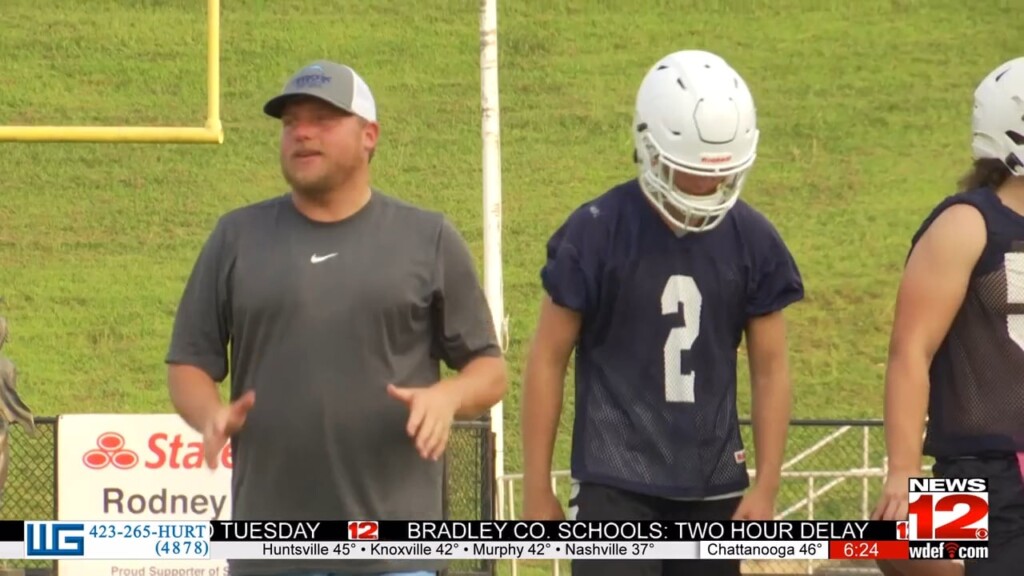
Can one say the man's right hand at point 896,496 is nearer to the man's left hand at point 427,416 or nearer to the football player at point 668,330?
the football player at point 668,330

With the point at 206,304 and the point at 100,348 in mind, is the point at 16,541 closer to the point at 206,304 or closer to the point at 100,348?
the point at 206,304

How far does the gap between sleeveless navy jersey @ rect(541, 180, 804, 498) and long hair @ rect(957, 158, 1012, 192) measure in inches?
21.8

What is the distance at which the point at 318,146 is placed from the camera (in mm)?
4676

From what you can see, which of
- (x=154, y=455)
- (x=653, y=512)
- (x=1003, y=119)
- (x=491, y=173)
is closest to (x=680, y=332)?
(x=653, y=512)

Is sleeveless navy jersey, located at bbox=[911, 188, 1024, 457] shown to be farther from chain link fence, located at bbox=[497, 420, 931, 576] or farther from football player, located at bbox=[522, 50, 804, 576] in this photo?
chain link fence, located at bbox=[497, 420, 931, 576]

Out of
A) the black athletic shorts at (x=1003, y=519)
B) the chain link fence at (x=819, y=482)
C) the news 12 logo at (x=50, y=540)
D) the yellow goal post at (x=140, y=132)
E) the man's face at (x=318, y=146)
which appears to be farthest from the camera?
the chain link fence at (x=819, y=482)

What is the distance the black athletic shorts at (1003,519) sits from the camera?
174 inches

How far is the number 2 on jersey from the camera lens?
14.9 feet

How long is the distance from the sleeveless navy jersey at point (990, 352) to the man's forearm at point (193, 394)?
1740mm

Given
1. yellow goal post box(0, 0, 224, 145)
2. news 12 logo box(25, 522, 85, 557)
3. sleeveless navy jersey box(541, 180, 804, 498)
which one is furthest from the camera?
yellow goal post box(0, 0, 224, 145)

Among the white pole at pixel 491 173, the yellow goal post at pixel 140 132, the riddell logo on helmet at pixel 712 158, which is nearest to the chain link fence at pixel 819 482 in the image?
the white pole at pixel 491 173

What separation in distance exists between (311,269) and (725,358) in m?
1.01

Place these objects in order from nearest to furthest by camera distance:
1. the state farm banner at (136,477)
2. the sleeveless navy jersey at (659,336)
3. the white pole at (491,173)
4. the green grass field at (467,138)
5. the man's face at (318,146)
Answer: the sleeveless navy jersey at (659,336) → the man's face at (318,146) → the state farm banner at (136,477) → the white pole at (491,173) → the green grass field at (467,138)

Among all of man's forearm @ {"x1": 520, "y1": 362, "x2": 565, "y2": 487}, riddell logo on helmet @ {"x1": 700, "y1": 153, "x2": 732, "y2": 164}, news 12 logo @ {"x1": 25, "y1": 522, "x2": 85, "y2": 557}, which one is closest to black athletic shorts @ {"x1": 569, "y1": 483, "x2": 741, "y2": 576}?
man's forearm @ {"x1": 520, "y1": 362, "x2": 565, "y2": 487}
